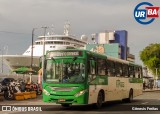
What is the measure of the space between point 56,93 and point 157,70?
70.6m

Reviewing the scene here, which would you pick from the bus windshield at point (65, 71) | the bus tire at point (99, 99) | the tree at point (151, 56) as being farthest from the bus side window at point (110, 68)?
the tree at point (151, 56)

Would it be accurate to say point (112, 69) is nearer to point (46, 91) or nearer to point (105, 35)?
point (46, 91)

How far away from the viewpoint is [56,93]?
16828 millimetres

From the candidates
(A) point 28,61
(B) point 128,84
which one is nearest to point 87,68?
(B) point 128,84

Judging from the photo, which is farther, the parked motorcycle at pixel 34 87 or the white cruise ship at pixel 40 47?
the white cruise ship at pixel 40 47

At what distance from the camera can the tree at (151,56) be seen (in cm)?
8519

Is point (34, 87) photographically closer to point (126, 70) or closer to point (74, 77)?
point (126, 70)

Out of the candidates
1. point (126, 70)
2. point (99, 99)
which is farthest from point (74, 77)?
point (126, 70)

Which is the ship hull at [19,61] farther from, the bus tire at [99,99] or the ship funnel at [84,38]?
the bus tire at [99,99]

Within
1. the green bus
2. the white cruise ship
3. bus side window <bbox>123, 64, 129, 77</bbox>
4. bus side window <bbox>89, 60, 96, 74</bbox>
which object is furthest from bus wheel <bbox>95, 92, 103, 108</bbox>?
the white cruise ship

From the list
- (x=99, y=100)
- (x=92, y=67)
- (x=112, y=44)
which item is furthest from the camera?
(x=112, y=44)

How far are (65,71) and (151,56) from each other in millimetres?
72874

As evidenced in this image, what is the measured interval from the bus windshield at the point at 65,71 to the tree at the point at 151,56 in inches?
2745

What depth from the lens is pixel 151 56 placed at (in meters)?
87.6
